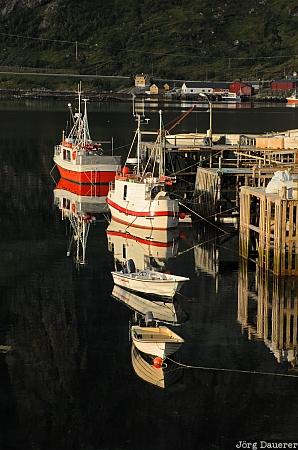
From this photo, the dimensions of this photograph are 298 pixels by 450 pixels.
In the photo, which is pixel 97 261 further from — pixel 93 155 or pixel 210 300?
pixel 93 155

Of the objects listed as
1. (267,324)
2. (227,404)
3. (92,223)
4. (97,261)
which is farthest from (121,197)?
(227,404)

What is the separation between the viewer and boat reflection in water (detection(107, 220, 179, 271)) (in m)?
57.9

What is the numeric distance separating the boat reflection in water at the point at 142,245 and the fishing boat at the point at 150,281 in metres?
5.33

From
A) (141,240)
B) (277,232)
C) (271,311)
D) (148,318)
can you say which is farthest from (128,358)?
(141,240)

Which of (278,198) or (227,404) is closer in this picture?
(227,404)

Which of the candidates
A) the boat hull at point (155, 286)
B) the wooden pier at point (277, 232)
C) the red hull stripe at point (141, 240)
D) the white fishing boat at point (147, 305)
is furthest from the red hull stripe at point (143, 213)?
the boat hull at point (155, 286)

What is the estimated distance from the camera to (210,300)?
4847cm

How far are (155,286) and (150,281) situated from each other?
0.33 metres

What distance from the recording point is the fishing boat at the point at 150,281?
155 feet

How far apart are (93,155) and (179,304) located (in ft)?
149

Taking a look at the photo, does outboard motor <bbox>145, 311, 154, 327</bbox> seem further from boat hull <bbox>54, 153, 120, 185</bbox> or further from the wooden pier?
boat hull <bbox>54, 153, 120, 185</bbox>

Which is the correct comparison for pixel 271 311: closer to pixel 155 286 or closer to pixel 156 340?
pixel 155 286

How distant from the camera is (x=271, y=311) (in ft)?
153

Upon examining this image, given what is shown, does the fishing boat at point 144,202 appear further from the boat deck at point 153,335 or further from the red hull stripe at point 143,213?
the boat deck at point 153,335
